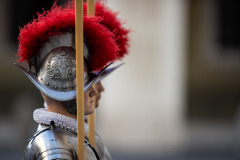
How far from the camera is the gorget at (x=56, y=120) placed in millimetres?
2658

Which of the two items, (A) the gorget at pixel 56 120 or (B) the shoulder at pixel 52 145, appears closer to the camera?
(B) the shoulder at pixel 52 145

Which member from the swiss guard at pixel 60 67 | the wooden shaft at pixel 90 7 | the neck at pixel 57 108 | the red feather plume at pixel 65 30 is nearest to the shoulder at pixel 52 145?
the swiss guard at pixel 60 67

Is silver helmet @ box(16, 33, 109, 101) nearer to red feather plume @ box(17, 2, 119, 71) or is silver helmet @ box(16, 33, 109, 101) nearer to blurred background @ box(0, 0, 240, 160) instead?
red feather plume @ box(17, 2, 119, 71)

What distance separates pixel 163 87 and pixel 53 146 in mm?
6851

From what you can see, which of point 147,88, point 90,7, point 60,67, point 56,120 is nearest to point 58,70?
point 60,67

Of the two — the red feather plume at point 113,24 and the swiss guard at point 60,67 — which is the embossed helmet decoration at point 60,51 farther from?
the red feather plume at point 113,24

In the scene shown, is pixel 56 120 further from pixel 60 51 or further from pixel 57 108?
pixel 60 51

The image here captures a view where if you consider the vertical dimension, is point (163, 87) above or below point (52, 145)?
below

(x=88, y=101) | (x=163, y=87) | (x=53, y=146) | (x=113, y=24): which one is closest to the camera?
(x=53, y=146)

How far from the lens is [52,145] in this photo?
2494mm

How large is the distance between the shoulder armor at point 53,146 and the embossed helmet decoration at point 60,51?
17 cm

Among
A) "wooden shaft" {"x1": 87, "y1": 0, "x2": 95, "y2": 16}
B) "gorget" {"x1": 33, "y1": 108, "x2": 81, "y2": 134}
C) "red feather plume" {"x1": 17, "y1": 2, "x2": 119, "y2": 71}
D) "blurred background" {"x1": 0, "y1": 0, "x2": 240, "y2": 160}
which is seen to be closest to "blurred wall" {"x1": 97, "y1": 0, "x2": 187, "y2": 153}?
"blurred background" {"x1": 0, "y1": 0, "x2": 240, "y2": 160}

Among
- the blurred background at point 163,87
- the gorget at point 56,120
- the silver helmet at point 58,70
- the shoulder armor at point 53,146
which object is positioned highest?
the silver helmet at point 58,70

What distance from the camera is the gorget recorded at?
105 inches
